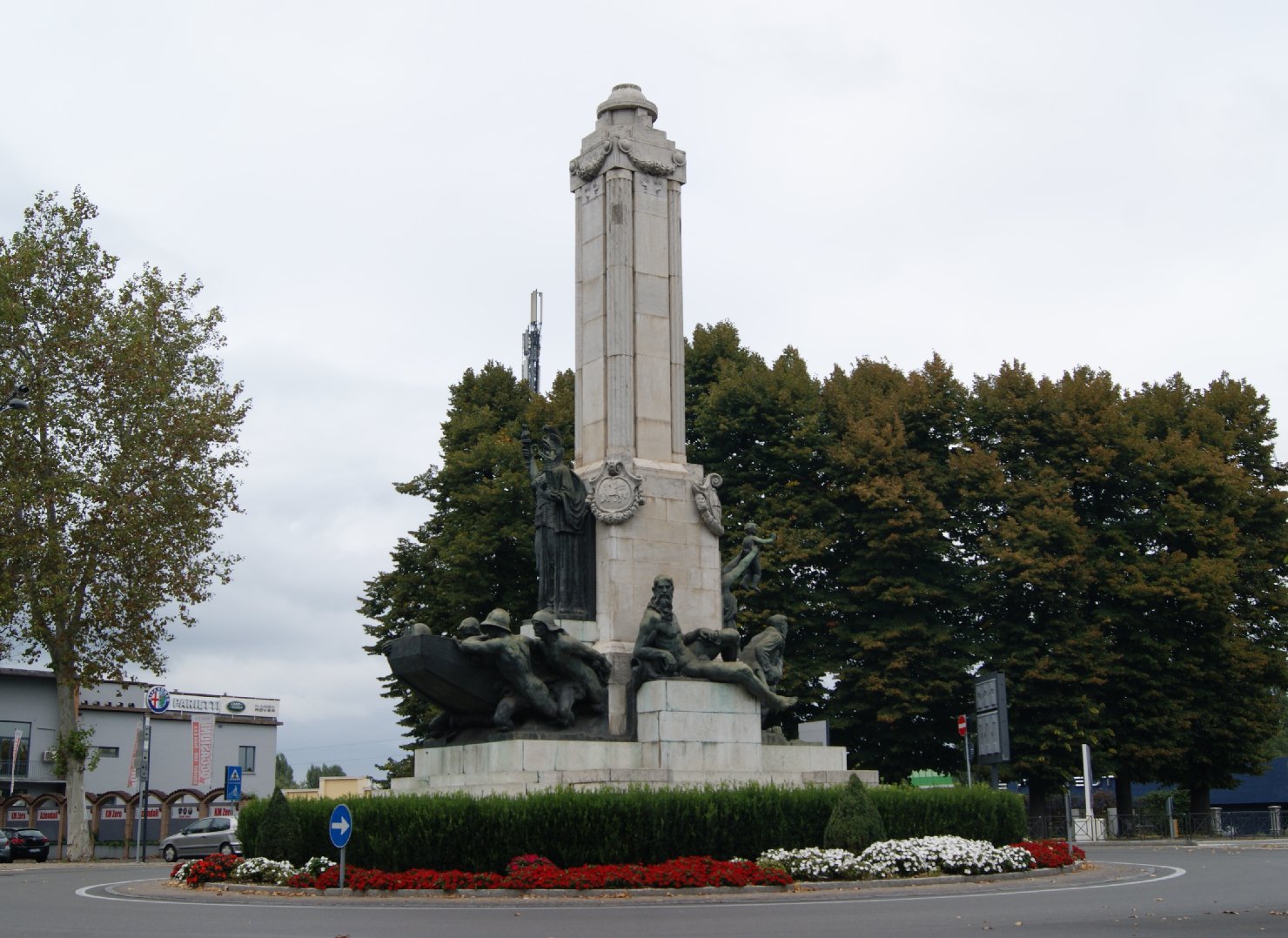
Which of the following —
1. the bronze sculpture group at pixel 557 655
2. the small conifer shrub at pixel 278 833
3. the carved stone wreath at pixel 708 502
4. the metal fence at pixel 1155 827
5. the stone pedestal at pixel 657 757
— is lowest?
the metal fence at pixel 1155 827

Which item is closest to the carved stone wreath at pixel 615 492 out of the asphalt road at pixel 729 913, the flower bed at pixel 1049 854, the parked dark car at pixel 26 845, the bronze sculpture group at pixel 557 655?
the bronze sculpture group at pixel 557 655

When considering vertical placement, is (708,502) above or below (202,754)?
above

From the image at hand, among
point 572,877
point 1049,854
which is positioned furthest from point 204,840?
point 1049,854

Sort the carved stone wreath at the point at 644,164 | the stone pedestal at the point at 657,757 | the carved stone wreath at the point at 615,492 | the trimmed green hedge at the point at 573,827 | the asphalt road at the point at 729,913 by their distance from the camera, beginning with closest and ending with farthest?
the asphalt road at the point at 729,913
the trimmed green hedge at the point at 573,827
the stone pedestal at the point at 657,757
the carved stone wreath at the point at 615,492
the carved stone wreath at the point at 644,164

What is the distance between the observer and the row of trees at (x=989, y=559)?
4106 cm

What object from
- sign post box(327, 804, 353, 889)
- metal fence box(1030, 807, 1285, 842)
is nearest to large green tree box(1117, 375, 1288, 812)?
metal fence box(1030, 807, 1285, 842)

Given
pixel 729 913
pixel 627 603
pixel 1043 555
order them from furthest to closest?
pixel 1043 555 → pixel 627 603 → pixel 729 913

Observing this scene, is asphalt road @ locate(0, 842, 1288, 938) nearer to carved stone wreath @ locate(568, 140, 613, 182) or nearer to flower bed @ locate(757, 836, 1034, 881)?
flower bed @ locate(757, 836, 1034, 881)

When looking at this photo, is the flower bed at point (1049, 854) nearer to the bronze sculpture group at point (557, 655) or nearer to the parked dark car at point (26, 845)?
the bronze sculpture group at point (557, 655)

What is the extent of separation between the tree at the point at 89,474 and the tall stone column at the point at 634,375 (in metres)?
19.5

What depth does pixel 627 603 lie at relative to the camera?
24.4 metres

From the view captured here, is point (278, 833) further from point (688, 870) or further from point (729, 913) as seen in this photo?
point (729, 913)

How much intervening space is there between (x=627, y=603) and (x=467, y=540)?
704 inches

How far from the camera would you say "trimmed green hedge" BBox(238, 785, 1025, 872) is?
779 inches
